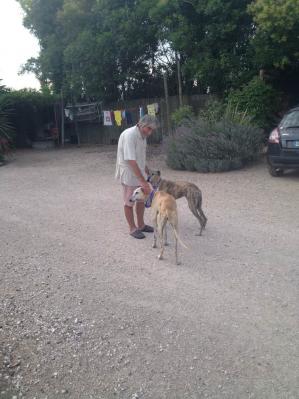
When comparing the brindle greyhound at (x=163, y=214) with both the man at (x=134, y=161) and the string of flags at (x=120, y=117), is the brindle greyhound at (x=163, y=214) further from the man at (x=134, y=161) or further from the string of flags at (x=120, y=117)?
the string of flags at (x=120, y=117)

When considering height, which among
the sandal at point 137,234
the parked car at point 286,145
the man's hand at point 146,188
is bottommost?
the sandal at point 137,234

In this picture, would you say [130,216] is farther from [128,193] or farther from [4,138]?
[4,138]

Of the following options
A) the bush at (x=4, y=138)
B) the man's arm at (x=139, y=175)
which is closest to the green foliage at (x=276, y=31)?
the man's arm at (x=139, y=175)

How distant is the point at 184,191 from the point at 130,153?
3.37 ft

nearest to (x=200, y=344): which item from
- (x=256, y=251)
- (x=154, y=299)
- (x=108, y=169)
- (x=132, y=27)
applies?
(x=154, y=299)

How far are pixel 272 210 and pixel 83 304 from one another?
4207 mm

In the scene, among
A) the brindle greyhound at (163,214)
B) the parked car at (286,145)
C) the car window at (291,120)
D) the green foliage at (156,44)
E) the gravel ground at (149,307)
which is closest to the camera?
the gravel ground at (149,307)

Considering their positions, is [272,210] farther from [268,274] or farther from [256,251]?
[268,274]

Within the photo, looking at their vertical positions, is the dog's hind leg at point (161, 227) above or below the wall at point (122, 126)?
below

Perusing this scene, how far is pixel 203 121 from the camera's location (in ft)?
36.8

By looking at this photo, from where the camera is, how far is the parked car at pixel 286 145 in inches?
344

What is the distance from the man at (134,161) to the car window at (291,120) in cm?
438

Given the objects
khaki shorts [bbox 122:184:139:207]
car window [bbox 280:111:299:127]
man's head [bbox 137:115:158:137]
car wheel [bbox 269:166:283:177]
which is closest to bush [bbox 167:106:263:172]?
car wheel [bbox 269:166:283:177]

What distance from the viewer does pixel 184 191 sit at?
235 inches
